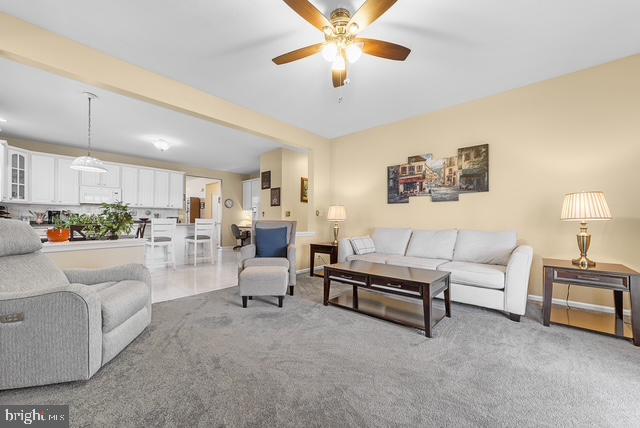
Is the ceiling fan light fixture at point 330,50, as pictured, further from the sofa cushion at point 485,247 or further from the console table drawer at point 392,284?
the sofa cushion at point 485,247

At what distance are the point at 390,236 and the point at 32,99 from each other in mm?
5241

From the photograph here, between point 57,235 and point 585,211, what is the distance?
16.2 feet

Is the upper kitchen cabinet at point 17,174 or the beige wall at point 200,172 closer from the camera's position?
the upper kitchen cabinet at point 17,174

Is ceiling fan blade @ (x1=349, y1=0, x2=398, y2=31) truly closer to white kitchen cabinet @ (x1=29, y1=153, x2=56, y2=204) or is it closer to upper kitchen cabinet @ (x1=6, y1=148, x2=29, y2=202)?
upper kitchen cabinet @ (x1=6, y1=148, x2=29, y2=202)

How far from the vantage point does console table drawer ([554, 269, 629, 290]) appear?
6.79ft

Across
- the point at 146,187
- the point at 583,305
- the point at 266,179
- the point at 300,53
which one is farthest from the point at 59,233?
the point at 583,305

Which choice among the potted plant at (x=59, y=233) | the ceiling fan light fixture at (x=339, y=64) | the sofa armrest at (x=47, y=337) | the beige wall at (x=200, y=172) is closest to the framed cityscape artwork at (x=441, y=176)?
the ceiling fan light fixture at (x=339, y=64)

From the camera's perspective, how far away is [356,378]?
1556 millimetres

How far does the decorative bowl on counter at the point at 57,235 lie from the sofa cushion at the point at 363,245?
3233 millimetres

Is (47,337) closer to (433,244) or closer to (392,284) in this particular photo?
(392,284)

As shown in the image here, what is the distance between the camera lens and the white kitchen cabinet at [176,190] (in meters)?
6.86

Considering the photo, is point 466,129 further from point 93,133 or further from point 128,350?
point 93,133

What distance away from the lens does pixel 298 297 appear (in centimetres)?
312

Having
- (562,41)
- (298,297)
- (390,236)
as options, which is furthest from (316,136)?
(562,41)
